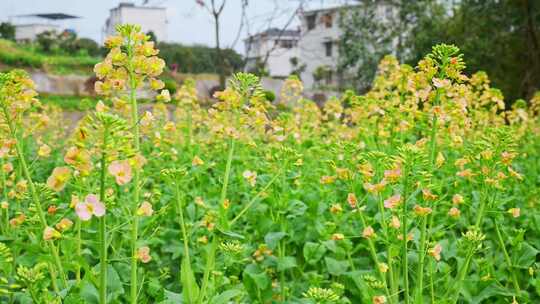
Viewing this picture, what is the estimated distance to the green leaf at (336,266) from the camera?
2602mm

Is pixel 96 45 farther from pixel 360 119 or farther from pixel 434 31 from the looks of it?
pixel 360 119

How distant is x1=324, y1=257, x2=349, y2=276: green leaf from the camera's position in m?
2.60

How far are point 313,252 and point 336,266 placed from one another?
14 cm

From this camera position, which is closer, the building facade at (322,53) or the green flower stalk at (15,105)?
the green flower stalk at (15,105)

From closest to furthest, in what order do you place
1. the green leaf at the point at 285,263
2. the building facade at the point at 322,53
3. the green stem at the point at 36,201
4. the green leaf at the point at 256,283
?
the green stem at the point at 36,201, the green leaf at the point at 256,283, the green leaf at the point at 285,263, the building facade at the point at 322,53

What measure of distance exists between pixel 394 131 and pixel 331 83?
3136 cm

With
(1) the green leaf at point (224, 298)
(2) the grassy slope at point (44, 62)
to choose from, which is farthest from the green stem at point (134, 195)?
(2) the grassy slope at point (44, 62)

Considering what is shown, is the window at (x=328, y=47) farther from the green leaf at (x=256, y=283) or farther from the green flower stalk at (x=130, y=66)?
the green flower stalk at (x=130, y=66)

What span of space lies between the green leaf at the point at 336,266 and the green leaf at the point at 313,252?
0.31 ft

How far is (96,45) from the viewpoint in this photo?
33438 mm

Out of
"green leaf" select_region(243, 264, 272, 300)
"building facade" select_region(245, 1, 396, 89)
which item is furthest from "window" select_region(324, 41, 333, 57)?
"green leaf" select_region(243, 264, 272, 300)

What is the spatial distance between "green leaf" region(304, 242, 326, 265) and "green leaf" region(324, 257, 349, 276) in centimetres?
10

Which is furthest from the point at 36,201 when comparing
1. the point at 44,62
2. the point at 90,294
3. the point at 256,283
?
the point at 44,62

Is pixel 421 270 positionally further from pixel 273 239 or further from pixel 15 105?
pixel 15 105
